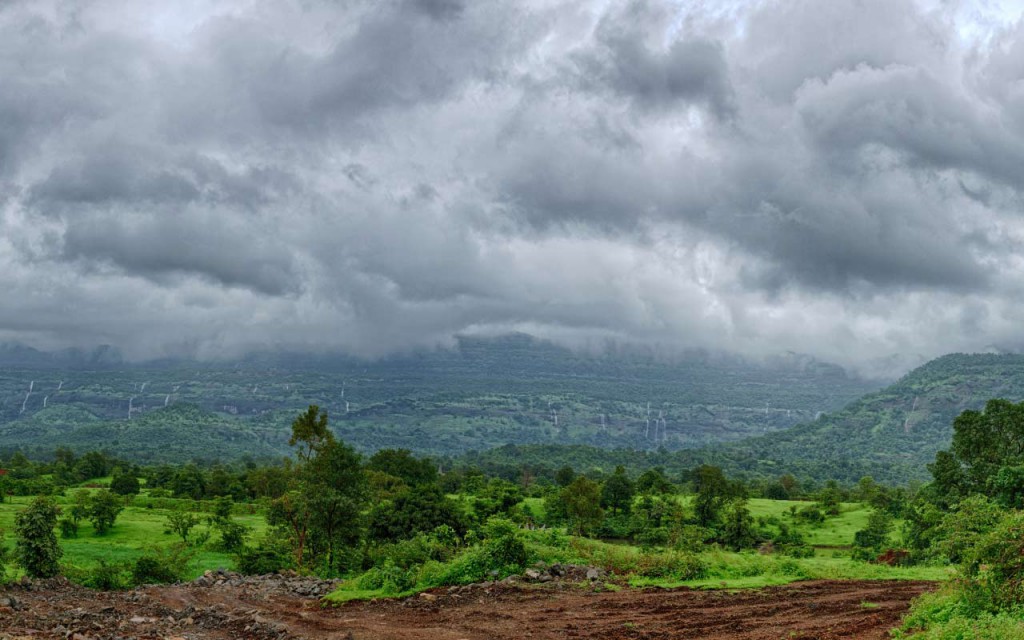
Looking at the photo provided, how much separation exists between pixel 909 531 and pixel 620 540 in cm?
2714

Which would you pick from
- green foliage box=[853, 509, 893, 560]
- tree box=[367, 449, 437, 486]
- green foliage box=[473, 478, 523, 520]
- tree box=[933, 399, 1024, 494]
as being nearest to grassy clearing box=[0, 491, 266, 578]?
tree box=[367, 449, 437, 486]

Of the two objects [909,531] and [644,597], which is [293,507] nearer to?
[644,597]

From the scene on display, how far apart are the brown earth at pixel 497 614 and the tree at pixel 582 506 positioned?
147 feet

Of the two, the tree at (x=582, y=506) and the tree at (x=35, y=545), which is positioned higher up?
the tree at (x=35, y=545)

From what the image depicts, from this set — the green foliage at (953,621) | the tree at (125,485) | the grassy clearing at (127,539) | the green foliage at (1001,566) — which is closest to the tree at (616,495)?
the grassy clearing at (127,539)

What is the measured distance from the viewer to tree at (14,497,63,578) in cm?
3384

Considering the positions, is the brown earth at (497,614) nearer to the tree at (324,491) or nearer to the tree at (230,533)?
the tree at (324,491)

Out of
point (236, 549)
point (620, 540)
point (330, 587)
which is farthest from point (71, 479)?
point (330, 587)

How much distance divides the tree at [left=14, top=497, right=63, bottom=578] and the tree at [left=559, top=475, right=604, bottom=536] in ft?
151

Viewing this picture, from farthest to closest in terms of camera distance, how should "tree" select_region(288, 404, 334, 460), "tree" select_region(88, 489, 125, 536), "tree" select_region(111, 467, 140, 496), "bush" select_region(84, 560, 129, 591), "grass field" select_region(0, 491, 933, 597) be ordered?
"tree" select_region(111, 467, 140, 496) → "tree" select_region(88, 489, 125, 536) → "tree" select_region(288, 404, 334, 460) → "bush" select_region(84, 560, 129, 591) → "grass field" select_region(0, 491, 933, 597)

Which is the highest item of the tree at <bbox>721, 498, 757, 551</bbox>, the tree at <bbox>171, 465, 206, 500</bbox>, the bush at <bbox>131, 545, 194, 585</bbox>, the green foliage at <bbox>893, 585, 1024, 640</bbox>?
the green foliage at <bbox>893, 585, 1024, 640</bbox>

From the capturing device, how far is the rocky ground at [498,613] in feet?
66.3

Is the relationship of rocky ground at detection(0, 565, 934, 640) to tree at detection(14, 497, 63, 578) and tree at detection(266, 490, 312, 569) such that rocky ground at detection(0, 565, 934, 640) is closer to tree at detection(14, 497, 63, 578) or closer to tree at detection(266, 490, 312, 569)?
tree at detection(14, 497, 63, 578)

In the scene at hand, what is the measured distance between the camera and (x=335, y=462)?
4097 cm
